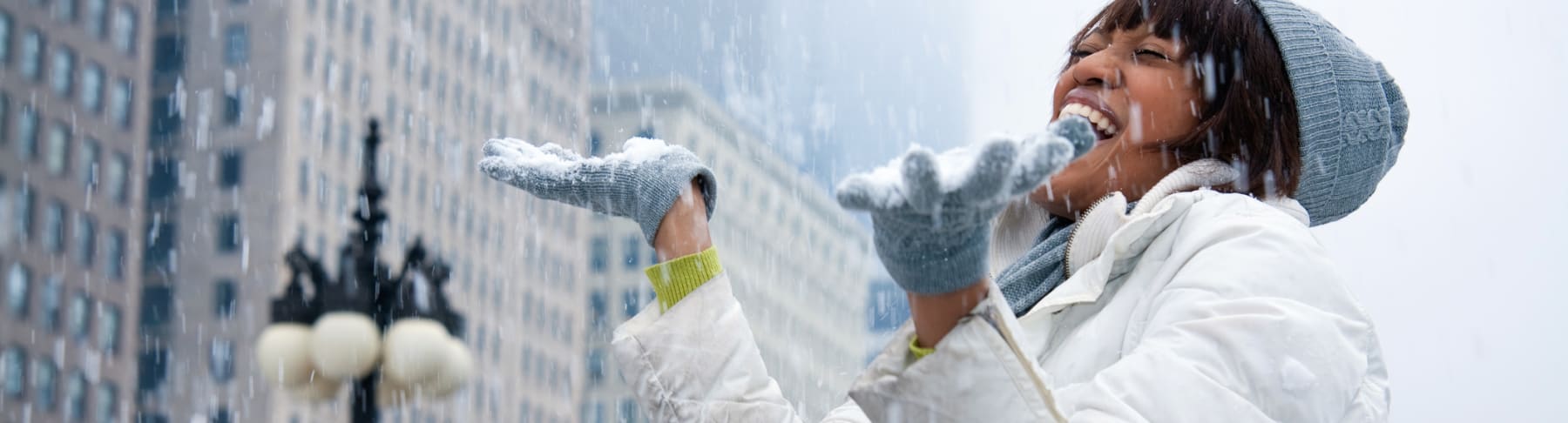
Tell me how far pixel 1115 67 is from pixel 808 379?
8778 cm

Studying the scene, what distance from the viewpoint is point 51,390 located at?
146 ft

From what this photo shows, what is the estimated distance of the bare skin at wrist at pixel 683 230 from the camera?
258 cm

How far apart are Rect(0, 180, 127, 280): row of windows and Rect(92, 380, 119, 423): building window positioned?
351 cm

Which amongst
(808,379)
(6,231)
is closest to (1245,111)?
(6,231)

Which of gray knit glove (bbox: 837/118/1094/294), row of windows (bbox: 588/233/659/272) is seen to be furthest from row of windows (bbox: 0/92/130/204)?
gray knit glove (bbox: 837/118/1094/294)

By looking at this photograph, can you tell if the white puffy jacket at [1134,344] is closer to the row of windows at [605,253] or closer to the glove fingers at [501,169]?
the glove fingers at [501,169]

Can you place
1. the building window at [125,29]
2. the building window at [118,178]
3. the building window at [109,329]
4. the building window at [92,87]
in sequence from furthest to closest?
the building window at [125,29] → the building window at [118,178] → the building window at [92,87] → the building window at [109,329]

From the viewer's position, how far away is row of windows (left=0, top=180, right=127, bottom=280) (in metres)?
44.8

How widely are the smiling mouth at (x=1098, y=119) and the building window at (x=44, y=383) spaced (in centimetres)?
4563

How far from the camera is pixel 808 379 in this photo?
90.1 m

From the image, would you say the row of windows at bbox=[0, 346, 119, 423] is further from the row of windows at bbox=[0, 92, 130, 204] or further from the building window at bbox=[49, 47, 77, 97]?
the building window at bbox=[49, 47, 77, 97]

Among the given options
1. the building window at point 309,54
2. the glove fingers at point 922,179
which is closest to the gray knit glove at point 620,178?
the glove fingers at point 922,179

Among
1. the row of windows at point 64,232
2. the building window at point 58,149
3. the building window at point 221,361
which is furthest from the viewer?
the building window at point 221,361

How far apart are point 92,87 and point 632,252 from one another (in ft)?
113
